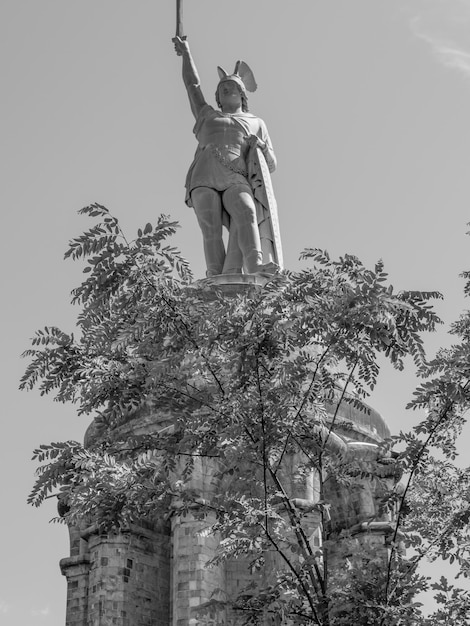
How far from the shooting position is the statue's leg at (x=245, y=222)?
72.4ft

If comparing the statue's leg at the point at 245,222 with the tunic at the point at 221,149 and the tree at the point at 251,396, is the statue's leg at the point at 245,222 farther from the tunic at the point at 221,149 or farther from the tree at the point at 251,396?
the tree at the point at 251,396

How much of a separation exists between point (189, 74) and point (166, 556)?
1041cm

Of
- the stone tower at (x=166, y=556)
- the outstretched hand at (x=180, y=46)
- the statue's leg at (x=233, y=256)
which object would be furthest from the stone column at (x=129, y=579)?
the outstretched hand at (x=180, y=46)

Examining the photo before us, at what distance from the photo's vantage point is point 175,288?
11.2 metres

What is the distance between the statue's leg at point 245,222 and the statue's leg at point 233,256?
0.62 feet

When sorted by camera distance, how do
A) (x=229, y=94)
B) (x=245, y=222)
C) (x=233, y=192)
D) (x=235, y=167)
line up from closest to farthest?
(x=245, y=222) → (x=233, y=192) → (x=235, y=167) → (x=229, y=94)

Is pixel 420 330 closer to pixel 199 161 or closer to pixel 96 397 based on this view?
pixel 96 397

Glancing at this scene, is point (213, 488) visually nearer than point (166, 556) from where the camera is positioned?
Yes

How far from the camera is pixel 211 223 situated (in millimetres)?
22922

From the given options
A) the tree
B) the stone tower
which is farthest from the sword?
the tree

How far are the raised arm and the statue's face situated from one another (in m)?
0.41

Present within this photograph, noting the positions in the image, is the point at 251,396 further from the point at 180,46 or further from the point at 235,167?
the point at 180,46

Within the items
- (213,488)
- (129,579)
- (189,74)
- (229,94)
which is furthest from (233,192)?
(129,579)

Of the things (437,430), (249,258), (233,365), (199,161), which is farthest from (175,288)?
(199,161)
